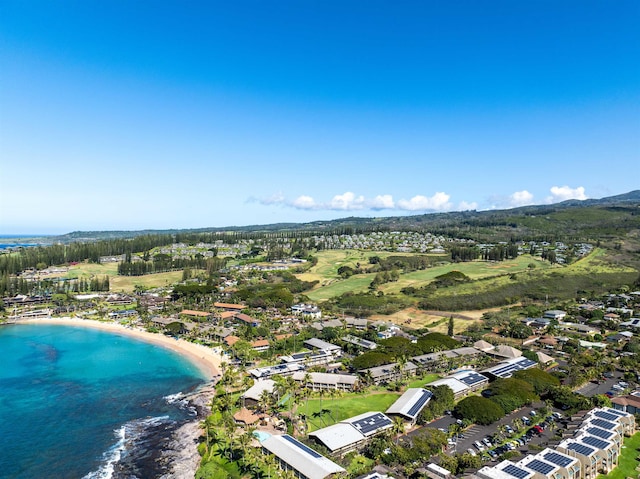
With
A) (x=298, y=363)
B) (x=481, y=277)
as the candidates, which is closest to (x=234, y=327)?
(x=298, y=363)

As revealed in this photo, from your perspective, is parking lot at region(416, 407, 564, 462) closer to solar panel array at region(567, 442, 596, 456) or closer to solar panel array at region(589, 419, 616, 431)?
solar panel array at region(567, 442, 596, 456)

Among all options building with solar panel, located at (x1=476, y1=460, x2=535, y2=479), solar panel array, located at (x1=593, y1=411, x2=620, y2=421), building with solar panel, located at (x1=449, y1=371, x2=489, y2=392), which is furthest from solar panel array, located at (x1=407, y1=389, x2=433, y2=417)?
solar panel array, located at (x1=593, y1=411, x2=620, y2=421)

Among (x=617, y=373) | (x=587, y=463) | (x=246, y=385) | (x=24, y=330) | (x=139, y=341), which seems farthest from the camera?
(x=24, y=330)

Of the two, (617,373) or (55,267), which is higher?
(55,267)

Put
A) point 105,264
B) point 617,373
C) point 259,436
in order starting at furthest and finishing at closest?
point 105,264, point 617,373, point 259,436

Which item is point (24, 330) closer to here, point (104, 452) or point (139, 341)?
point (139, 341)

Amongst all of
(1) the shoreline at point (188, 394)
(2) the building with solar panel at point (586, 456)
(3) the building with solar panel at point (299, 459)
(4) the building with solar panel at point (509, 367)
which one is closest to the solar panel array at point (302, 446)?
(3) the building with solar panel at point (299, 459)
